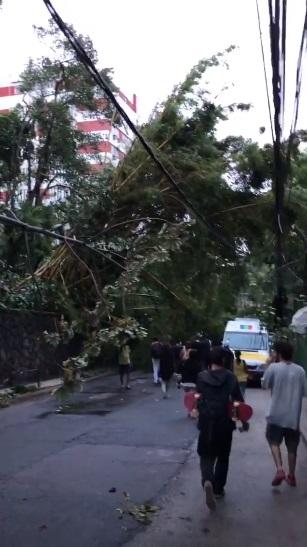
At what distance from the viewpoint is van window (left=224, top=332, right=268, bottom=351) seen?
25.5m

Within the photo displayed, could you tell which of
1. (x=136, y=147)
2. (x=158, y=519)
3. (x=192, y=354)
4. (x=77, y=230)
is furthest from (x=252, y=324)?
(x=158, y=519)

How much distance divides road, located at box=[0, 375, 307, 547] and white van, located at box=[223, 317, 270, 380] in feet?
38.0

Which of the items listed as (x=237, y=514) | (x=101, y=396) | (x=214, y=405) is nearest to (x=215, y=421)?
(x=214, y=405)

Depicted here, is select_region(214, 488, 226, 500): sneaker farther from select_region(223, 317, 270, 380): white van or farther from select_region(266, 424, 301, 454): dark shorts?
select_region(223, 317, 270, 380): white van

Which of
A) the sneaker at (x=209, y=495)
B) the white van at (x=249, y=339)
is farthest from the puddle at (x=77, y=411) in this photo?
the white van at (x=249, y=339)

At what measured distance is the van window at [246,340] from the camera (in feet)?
83.7

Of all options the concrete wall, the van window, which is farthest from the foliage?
the van window

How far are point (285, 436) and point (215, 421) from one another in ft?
Answer: 4.04

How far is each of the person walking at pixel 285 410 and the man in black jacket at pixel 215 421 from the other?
640 millimetres

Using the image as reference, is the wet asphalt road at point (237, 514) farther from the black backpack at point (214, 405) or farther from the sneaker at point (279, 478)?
the black backpack at point (214, 405)

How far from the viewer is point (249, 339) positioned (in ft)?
84.9

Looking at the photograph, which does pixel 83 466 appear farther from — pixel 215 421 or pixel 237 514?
pixel 237 514

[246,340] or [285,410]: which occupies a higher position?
[285,410]

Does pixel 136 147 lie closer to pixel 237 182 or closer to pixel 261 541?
pixel 237 182
